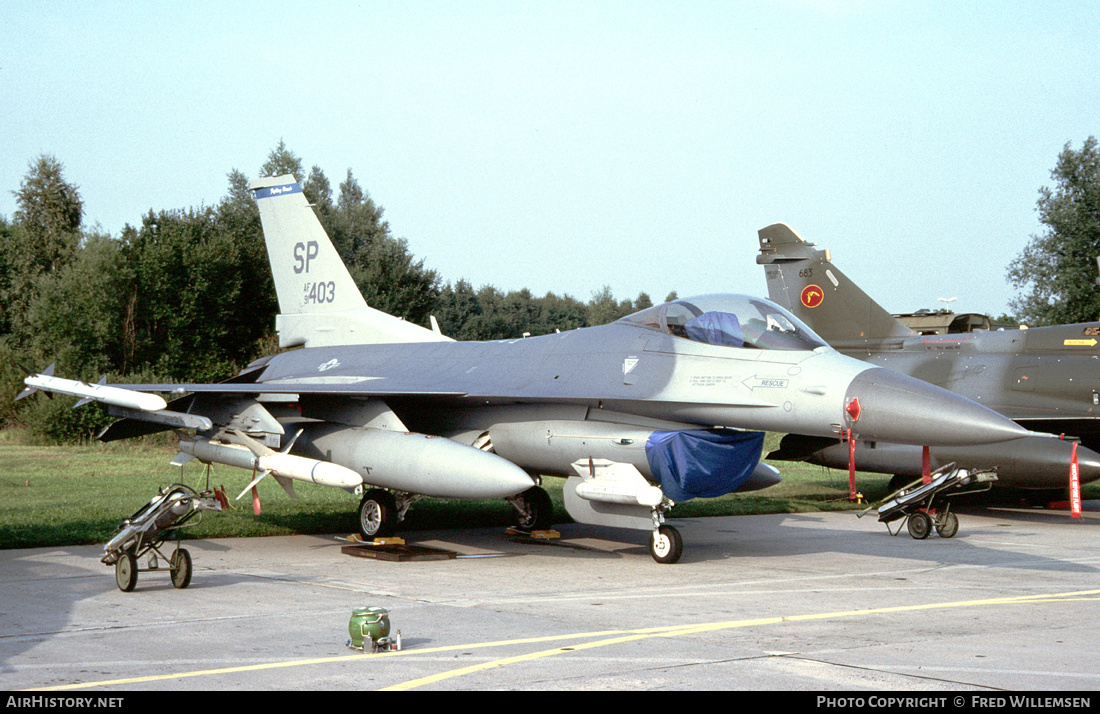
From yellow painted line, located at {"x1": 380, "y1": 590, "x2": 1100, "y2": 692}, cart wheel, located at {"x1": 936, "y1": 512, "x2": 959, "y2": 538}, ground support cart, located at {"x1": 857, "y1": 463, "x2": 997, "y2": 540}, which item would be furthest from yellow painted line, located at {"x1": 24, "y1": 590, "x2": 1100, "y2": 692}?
cart wheel, located at {"x1": 936, "y1": 512, "x2": 959, "y2": 538}

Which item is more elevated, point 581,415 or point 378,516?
point 581,415

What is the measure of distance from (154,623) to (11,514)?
846 centimetres

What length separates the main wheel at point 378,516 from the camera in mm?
12609

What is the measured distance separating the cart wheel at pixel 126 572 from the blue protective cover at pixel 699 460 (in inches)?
199

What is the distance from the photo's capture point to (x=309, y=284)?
15.4 meters

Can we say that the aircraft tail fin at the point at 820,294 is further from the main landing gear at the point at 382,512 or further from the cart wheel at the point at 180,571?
the cart wheel at the point at 180,571

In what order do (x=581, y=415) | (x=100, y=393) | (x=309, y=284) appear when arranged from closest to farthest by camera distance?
(x=100, y=393)
(x=581, y=415)
(x=309, y=284)

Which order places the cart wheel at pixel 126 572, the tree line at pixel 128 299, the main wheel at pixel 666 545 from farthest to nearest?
the tree line at pixel 128 299 < the main wheel at pixel 666 545 < the cart wheel at pixel 126 572

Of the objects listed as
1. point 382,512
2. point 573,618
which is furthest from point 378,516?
point 573,618

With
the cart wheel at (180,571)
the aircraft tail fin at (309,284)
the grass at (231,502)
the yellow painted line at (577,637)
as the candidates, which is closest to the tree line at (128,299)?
the grass at (231,502)

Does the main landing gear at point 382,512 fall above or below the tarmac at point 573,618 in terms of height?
above

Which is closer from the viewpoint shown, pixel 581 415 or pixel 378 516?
pixel 581 415

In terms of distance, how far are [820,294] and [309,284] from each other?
1042 centimetres

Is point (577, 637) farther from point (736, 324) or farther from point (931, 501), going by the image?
point (931, 501)
